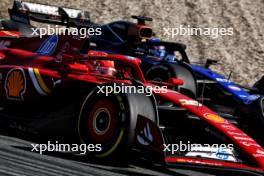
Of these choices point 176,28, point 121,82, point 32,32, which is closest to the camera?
point 121,82

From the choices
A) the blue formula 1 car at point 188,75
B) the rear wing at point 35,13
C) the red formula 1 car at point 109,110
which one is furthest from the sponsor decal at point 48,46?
the blue formula 1 car at point 188,75

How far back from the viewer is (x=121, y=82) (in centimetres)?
772

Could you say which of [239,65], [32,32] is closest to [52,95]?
[32,32]

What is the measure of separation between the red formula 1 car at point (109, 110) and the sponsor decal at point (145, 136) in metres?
0.01

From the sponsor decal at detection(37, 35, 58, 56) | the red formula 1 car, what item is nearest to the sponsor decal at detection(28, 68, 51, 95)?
the red formula 1 car

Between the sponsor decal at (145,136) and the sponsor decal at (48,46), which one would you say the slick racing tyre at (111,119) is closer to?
the sponsor decal at (145,136)

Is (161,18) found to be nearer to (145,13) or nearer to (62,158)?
(145,13)

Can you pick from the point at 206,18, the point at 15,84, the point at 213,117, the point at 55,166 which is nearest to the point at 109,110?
the point at 55,166

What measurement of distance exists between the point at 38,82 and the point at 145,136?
2.13 m

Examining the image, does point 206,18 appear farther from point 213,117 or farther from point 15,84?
point 213,117

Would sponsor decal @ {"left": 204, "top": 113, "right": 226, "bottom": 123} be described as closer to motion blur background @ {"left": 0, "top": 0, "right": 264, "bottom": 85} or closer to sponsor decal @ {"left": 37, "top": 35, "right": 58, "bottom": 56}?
sponsor decal @ {"left": 37, "top": 35, "right": 58, "bottom": 56}

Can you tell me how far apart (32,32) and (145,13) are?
9.47 m

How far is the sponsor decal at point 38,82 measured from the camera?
27.2 ft

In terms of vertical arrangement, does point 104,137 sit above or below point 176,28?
below
